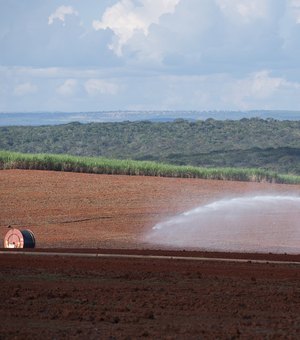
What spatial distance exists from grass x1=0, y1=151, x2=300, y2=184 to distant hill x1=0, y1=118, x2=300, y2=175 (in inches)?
1226

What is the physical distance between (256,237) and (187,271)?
16.7 m

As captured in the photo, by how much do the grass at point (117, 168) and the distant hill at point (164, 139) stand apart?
102ft

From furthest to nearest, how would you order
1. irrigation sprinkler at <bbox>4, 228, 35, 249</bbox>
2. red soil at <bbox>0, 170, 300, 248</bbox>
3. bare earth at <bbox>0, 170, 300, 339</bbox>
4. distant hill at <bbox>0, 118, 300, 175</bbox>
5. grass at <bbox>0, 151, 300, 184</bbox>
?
distant hill at <bbox>0, 118, 300, 175</bbox>
grass at <bbox>0, 151, 300, 184</bbox>
red soil at <bbox>0, 170, 300, 248</bbox>
irrigation sprinkler at <bbox>4, 228, 35, 249</bbox>
bare earth at <bbox>0, 170, 300, 339</bbox>

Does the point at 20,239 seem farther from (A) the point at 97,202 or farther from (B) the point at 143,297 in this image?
(A) the point at 97,202

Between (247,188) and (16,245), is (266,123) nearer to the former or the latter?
(247,188)

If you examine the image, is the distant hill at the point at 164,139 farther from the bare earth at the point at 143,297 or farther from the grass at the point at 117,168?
the bare earth at the point at 143,297

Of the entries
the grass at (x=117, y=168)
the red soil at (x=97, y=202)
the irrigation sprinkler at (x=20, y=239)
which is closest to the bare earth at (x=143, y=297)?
the irrigation sprinkler at (x=20, y=239)

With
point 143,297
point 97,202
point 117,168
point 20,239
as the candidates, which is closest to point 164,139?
point 117,168

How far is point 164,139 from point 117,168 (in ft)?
195

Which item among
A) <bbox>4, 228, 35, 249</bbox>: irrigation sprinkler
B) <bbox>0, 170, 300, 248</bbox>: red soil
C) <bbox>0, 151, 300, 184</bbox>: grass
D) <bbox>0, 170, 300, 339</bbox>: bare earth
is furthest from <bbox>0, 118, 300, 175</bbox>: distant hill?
<bbox>0, 170, 300, 339</bbox>: bare earth

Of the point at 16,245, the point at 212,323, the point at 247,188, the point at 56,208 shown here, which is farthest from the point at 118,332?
the point at 247,188

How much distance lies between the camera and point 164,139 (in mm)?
117562

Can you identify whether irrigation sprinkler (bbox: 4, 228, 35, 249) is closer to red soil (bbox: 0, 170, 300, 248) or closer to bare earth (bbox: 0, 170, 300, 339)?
bare earth (bbox: 0, 170, 300, 339)

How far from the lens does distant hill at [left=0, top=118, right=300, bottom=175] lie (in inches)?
3932
